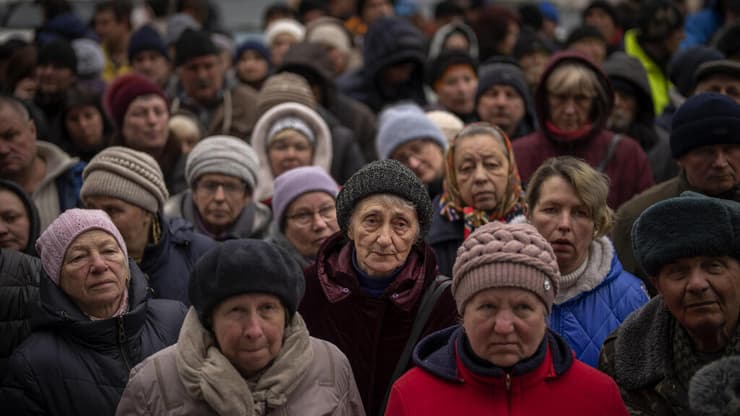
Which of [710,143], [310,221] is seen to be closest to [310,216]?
[310,221]

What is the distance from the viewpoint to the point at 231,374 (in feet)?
15.9

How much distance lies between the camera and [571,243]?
5777 millimetres

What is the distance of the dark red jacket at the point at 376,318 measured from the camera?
18.5ft

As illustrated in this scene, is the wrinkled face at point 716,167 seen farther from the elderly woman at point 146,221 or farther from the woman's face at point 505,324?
the elderly woman at point 146,221

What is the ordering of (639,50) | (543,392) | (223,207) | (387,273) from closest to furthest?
(543,392) → (387,273) → (223,207) → (639,50)

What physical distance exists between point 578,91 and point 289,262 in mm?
3489

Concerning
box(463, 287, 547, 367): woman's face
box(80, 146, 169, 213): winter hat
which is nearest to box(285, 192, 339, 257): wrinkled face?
box(80, 146, 169, 213): winter hat

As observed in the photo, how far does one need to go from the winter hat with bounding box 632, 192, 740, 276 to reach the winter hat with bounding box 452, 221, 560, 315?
15.4 inches

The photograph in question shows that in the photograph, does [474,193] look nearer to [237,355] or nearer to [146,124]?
[237,355]

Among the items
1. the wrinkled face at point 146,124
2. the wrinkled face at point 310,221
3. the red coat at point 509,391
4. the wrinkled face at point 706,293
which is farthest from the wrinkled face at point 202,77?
the wrinkled face at point 706,293

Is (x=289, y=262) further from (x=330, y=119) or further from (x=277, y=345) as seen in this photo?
(x=330, y=119)

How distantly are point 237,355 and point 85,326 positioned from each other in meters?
0.95

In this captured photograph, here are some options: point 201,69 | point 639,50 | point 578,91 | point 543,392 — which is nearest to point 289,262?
point 543,392

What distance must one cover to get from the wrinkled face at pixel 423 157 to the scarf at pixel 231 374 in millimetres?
3217
